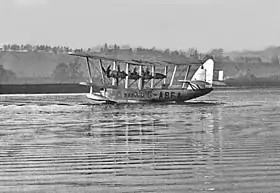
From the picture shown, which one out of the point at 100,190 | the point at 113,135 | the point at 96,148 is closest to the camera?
the point at 100,190

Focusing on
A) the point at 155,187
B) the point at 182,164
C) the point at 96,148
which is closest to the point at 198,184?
the point at 155,187

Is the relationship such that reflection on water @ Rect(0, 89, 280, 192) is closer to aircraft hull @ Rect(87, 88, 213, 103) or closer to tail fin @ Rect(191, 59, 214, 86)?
aircraft hull @ Rect(87, 88, 213, 103)

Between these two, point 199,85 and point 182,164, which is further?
point 199,85

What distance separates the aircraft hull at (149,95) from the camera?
199ft

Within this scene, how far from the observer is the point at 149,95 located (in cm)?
6116

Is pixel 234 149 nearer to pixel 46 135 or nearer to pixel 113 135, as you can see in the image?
pixel 113 135

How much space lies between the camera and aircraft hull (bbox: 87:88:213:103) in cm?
6053

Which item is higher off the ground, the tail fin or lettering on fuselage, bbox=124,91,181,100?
the tail fin

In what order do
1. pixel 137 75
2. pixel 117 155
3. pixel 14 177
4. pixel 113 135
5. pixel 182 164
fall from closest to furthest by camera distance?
pixel 14 177, pixel 182 164, pixel 117 155, pixel 113 135, pixel 137 75

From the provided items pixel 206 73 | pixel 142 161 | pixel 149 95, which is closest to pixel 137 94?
pixel 149 95

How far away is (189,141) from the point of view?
20.4m

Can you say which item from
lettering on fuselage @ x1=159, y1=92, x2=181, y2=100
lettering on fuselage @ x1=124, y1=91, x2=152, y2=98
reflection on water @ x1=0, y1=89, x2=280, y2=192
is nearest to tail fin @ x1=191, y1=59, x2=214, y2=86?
lettering on fuselage @ x1=159, y1=92, x2=181, y2=100

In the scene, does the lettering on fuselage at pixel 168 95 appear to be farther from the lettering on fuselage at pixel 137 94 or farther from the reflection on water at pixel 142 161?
the reflection on water at pixel 142 161

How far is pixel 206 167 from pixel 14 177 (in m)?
3.91
